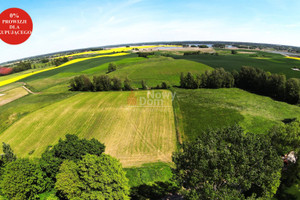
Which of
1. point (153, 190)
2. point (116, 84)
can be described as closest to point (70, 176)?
point (153, 190)

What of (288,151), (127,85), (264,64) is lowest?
(288,151)

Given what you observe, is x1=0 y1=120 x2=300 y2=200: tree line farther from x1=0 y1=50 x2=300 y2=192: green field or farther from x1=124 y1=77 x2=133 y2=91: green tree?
x1=124 y1=77 x2=133 y2=91: green tree

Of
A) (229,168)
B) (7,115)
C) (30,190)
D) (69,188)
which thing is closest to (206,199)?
(229,168)

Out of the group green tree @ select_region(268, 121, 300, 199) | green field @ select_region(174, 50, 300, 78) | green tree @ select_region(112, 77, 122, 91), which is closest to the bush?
green tree @ select_region(268, 121, 300, 199)

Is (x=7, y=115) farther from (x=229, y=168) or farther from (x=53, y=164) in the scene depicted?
(x=229, y=168)

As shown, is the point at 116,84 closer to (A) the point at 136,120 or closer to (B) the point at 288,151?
(A) the point at 136,120

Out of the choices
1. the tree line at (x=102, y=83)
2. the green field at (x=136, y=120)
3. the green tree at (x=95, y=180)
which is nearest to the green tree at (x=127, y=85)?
the tree line at (x=102, y=83)

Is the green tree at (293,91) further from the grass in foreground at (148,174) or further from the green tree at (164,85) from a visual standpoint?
the grass in foreground at (148,174)
